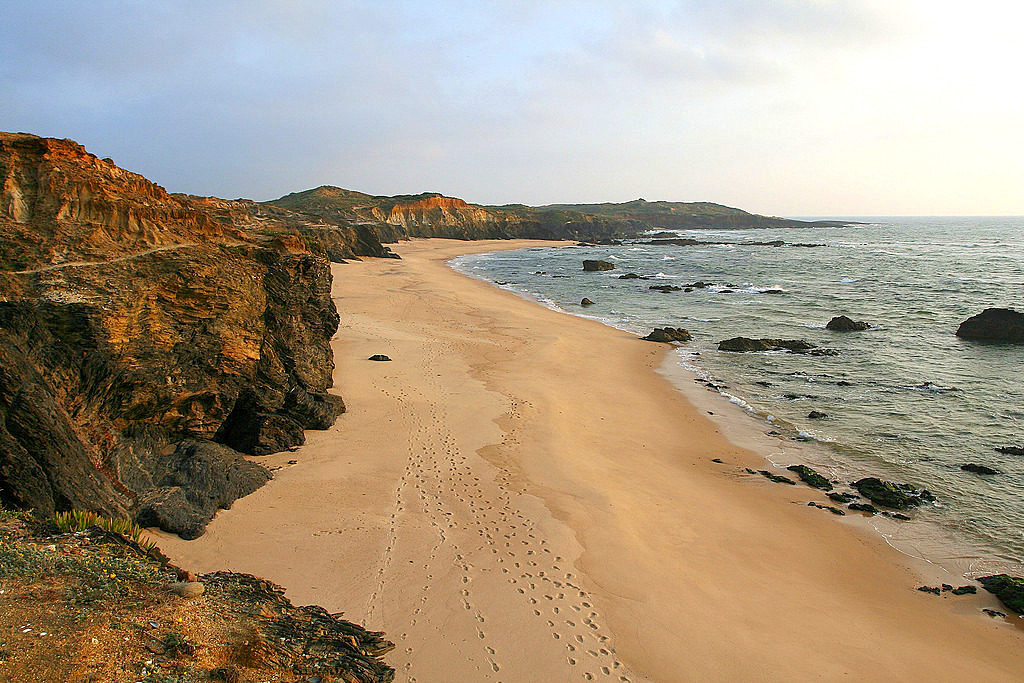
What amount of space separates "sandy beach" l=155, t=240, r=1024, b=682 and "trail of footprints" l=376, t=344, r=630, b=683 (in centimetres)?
3

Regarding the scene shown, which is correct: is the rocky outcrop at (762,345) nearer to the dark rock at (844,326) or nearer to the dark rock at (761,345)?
the dark rock at (761,345)

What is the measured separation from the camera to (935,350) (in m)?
22.5

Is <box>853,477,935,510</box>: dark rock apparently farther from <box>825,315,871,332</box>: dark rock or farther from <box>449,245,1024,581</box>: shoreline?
<box>825,315,871,332</box>: dark rock

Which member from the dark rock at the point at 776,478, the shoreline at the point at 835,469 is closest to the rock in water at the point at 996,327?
the shoreline at the point at 835,469

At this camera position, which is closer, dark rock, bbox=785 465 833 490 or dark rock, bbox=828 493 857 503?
dark rock, bbox=828 493 857 503

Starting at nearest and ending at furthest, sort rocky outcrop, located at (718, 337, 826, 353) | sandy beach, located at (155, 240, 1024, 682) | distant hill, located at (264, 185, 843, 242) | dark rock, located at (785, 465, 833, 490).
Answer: sandy beach, located at (155, 240, 1024, 682) → dark rock, located at (785, 465, 833, 490) → rocky outcrop, located at (718, 337, 826, 353) → distant hill, located at (264, 185, 843, 242)

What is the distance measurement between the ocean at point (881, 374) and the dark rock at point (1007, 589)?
0.43 meters

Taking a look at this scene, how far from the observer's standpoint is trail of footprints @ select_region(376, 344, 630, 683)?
5.96 meters

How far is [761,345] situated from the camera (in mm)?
22422

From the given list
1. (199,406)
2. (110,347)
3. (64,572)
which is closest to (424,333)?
(199,406)

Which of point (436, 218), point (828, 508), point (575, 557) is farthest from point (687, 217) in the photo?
point (575, 557)

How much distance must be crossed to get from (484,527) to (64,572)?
4947mm

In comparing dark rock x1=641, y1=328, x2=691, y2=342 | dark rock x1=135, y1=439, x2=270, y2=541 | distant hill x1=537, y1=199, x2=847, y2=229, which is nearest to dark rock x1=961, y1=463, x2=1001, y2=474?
dark rock x1=641, y1=328, x2=691, y2=342

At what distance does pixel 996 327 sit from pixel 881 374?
9944 millimetres
